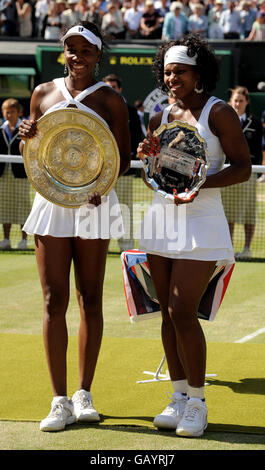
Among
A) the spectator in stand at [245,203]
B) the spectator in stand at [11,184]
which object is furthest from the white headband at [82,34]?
the spectator in stand at [11,184]

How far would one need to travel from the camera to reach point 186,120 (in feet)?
16.3

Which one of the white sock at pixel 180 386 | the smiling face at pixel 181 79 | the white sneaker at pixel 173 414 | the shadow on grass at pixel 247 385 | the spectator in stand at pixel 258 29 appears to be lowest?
the shadow on grass at pixel 247 385

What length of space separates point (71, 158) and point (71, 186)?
168 mm

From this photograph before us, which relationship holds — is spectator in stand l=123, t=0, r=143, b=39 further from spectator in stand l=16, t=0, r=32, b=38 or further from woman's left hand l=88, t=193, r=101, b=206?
woman's left hand l=88, t=193, r=101, b=206

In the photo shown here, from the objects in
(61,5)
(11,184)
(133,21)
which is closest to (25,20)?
(61,5)

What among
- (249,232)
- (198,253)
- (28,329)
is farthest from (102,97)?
(249,232)

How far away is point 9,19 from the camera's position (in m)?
23.4

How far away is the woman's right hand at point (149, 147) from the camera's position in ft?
16.1

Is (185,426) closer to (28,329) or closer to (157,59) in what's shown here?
(157,59)

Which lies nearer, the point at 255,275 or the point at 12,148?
A: the point at 255,275

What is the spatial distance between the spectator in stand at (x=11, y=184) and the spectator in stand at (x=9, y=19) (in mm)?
11568

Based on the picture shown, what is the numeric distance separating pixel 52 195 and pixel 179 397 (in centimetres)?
136

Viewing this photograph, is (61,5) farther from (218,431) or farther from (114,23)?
(218,431)

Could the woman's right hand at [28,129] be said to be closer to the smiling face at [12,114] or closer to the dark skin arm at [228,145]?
the dark skin arm at [228,145]
